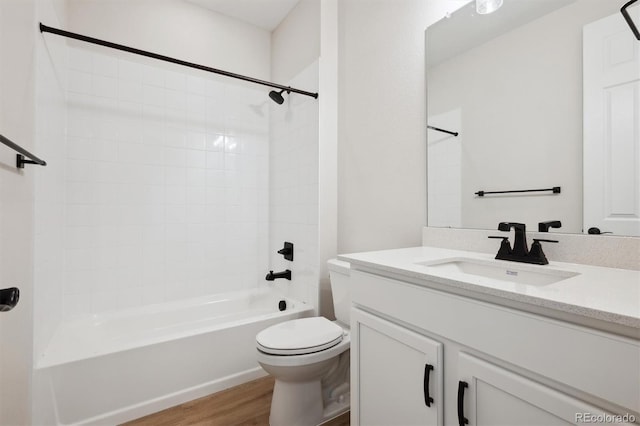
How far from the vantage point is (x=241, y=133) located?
2627mm

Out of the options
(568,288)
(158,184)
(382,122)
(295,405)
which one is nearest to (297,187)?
(382,122)

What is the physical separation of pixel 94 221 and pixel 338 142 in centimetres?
181

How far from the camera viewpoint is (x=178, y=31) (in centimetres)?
235

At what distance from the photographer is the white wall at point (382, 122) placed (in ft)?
5.27

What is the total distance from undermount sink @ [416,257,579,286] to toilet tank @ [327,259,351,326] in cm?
59

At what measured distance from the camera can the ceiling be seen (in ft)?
7.82

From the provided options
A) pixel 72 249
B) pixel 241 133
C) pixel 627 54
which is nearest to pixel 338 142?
pixel 241 133

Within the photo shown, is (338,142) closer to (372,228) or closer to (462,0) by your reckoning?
(372,228)

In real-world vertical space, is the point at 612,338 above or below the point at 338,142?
below

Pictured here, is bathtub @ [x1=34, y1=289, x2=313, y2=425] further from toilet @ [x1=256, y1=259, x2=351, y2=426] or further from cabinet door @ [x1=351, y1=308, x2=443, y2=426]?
cabinet door @ [x1=351, y1=308, x2=443, y2=426]

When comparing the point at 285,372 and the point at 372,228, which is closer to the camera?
the point at 285,372

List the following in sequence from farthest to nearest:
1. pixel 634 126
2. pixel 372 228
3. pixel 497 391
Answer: pixel 372 228 < pixel 634 126 < pixel 497 391

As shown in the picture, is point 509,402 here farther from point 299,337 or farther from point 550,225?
point 299,337

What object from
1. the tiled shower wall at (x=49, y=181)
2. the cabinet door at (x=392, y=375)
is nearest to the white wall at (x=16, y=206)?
the tiled shower wall at (x=49, y=181)
